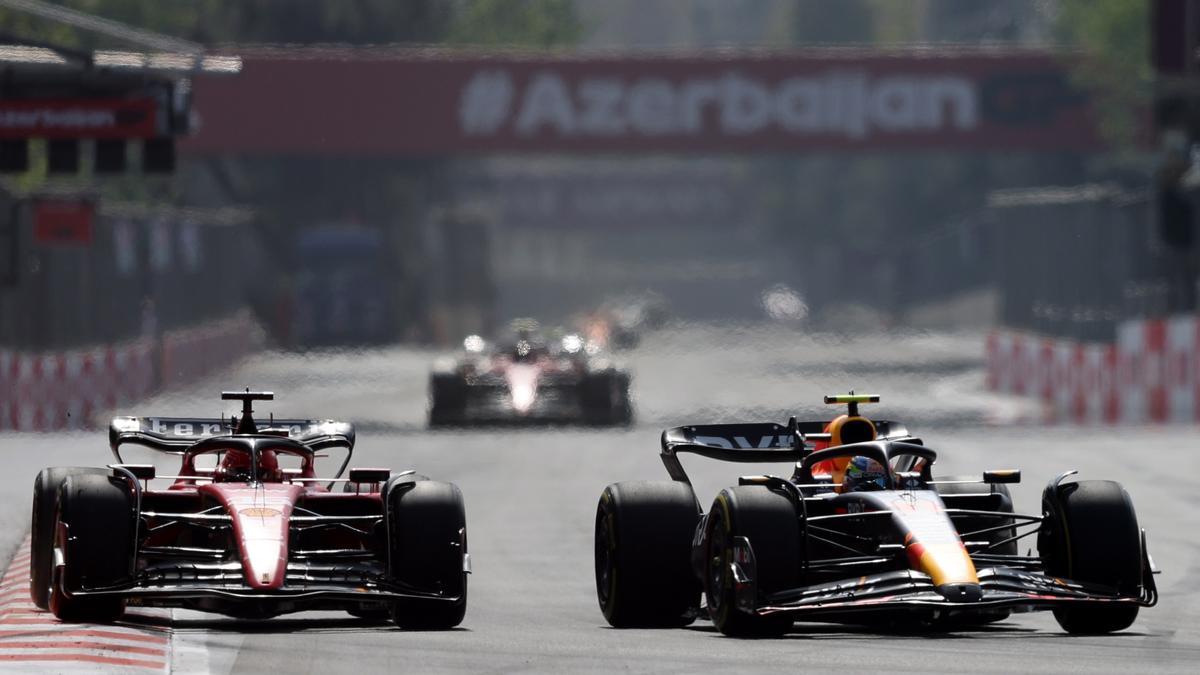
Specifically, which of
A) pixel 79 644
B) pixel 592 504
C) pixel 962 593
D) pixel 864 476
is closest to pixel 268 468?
pixel 79 644

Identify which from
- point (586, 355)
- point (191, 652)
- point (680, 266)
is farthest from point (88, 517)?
point (680, 266)

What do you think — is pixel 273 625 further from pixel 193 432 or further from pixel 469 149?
pixel 469 149

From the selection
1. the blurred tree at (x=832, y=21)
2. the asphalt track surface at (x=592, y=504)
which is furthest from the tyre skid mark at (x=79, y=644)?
the blurred tree at (x=832, y=21)

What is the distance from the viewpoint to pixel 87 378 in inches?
1313

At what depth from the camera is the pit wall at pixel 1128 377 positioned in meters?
29.5

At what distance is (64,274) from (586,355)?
10.8 meters

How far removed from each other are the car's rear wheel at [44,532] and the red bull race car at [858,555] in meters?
2.49

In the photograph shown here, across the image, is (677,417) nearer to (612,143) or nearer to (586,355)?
(586,355)

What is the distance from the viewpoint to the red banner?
25.5m

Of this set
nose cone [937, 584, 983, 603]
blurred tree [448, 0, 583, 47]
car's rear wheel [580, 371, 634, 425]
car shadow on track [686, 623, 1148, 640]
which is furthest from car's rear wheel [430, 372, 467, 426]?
blurred tree [448, 0, 583, 47]

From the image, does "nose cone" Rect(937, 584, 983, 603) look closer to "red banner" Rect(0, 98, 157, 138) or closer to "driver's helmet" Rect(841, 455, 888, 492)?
"driver's helmet" Rect(841, 455, 888, 492)

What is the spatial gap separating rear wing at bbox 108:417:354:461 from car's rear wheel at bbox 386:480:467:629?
1.49m

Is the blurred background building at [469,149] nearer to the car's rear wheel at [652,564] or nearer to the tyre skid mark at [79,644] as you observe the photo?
the tyre skid mark at [79,644]

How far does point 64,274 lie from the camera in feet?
126
